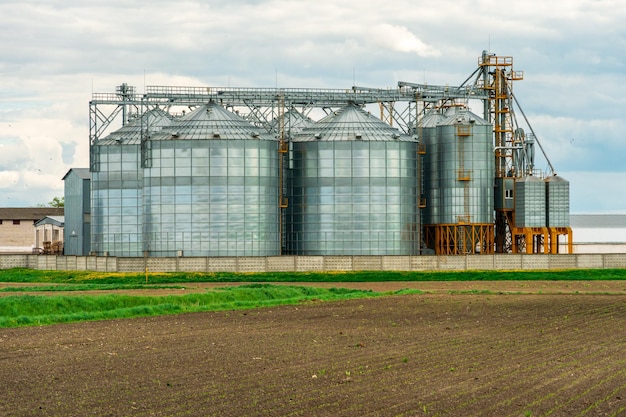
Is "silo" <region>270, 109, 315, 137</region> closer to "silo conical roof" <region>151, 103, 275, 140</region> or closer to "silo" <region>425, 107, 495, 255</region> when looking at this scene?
"silo conical roof" <region>151, 103, 275, 140</region>

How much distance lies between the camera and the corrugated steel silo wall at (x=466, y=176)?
124 meters

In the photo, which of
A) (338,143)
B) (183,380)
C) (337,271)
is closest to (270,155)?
(338,143)

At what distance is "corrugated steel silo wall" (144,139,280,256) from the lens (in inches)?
4439

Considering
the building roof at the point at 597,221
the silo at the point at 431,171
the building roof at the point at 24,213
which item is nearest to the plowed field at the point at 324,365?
the silo at the point at 431,171

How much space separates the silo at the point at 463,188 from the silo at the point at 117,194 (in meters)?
32.6

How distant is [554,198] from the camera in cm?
12550

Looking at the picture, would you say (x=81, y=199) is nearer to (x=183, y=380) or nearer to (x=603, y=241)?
(x=603, y=241)

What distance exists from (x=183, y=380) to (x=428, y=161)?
9504 cm

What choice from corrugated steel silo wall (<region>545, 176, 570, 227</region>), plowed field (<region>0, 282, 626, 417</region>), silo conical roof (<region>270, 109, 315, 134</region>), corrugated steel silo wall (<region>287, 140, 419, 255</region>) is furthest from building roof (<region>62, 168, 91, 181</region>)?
plowed field (<region>0, 282, 626, 417</region>)

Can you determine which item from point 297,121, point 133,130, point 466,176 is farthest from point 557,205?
point 133,130

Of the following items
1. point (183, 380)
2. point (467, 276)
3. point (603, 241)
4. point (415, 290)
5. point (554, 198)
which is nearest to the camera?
point (183, 380)

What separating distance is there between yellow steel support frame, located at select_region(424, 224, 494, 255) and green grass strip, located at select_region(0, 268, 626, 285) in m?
19.1

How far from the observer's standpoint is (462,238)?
405 feet

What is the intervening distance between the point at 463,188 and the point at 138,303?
64.8 meters
